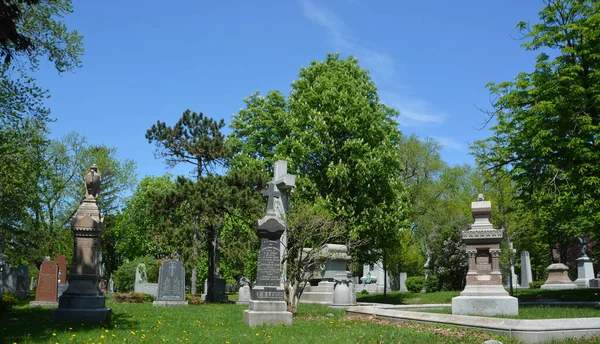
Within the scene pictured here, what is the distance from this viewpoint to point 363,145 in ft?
87.2

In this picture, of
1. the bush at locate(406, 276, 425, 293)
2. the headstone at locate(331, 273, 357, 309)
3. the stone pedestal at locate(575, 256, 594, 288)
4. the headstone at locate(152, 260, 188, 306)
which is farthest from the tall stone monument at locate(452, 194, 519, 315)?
the stone pedestal at locate(575, 256, 594, 288)

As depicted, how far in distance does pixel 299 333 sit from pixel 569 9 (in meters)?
15.5

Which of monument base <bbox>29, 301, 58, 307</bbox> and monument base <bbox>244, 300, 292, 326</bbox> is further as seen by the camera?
monument base <bbox>29, 301, 58, 307</bbox>

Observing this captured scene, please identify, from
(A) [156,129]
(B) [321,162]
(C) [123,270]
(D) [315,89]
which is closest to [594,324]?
(B) [321,162]

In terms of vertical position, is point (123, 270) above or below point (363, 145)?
below

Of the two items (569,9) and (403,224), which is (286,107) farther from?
(569,9)

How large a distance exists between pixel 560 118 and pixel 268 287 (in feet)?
38.7

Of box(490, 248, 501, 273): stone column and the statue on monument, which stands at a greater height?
the statue on monument

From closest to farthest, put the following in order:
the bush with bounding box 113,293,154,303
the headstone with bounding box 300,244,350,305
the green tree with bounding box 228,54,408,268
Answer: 1. the headstone with bounding box 300,244,350,305
2. the bush with bounding box 113,293,154,303
3. the green tree with bounding box 228,54,408,268

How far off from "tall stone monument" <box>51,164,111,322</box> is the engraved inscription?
4.38 meters

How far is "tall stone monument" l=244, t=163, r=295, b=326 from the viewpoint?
1265cm

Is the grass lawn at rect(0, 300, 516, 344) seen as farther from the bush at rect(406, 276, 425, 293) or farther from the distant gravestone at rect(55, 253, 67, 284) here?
the bush at rect(406, 276, 425, 293)

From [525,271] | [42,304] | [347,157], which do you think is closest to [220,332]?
[42,304]

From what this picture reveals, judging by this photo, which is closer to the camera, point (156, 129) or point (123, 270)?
point (156, 129)
